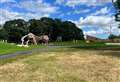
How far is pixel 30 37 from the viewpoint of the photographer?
90.1 metres

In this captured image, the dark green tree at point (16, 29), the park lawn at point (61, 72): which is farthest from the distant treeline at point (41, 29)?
the park lawn at point (61, 72)

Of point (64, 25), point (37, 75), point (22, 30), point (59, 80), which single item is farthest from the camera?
point (64, 25)

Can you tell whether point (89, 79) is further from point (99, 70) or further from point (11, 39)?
point (11, 39)

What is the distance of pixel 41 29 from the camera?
438 feet

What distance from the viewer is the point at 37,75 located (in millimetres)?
17141

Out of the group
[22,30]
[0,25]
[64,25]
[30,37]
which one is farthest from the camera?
[0,25]

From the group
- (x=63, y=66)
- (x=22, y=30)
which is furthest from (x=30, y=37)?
(x=63, y=66)

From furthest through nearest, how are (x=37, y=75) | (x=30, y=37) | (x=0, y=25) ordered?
(x=0, y=25)
(x=30, y=37)
(x=37, y=75)

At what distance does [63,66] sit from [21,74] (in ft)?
12.8

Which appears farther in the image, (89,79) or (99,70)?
(99,70)

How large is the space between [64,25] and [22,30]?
75.4 ft

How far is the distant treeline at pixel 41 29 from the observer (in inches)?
5344

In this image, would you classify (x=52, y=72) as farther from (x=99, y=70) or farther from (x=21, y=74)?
(x=99, y=70)

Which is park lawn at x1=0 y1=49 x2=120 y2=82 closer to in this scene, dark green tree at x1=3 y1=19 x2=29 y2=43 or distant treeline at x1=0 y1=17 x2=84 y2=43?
distant treeline at x1=0 y1=17 x2=84 y2=43
